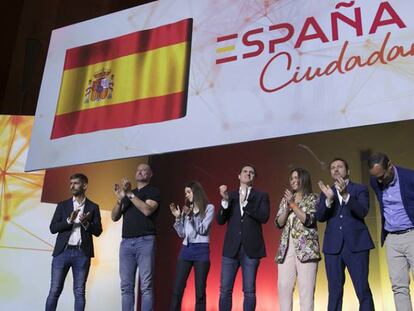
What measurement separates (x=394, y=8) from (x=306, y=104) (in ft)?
2.79

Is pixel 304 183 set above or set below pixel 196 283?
above

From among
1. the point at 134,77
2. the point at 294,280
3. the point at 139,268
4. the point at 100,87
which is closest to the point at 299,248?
the point at 294,280

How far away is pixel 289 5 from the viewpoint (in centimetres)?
404

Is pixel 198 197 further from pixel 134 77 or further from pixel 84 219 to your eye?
pixel 134 77

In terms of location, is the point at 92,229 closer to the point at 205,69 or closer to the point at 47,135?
the point at 47,135

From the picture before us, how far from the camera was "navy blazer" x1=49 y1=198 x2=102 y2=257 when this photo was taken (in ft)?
13.1

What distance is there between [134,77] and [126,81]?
0.09m

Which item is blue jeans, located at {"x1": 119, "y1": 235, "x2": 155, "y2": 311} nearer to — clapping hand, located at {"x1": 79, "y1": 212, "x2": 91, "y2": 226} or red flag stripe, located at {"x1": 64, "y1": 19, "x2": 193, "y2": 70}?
clapping hand, located at {"x1": 79, "y1": 212, "x2": 91, "y2": 226}

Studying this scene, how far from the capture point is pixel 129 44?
15.8 feet

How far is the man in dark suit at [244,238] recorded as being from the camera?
3646 mm

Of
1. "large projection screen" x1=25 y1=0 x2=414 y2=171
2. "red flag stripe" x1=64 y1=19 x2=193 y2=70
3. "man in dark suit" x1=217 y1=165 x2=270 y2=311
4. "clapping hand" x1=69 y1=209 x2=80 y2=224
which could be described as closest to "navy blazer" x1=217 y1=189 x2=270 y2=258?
"man in dark suit" x1=217 y1=165 x2=270 y2=311

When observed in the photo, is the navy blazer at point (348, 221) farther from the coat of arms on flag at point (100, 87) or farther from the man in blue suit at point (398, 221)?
Answer: the coat of arms on flag at point (100, 87)

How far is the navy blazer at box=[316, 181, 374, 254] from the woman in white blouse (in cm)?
86

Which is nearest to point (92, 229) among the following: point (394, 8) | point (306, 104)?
point (306, 104)
